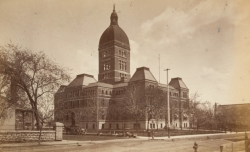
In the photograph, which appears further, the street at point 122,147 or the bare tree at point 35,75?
the bare tree at point 35,75

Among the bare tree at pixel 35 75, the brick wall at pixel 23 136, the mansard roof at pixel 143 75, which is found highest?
the mansard roof at pixel 143 75

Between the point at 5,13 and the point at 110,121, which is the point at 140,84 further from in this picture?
the point at 5,13

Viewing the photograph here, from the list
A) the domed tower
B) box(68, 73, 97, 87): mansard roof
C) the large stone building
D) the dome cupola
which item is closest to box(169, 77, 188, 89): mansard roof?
the large stone building

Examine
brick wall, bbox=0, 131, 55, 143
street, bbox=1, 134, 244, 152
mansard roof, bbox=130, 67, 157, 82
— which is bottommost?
street, bbox=1, 134, 244, 152

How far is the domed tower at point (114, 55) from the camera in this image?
197ft

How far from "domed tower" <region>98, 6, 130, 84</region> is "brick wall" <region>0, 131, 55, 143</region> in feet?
126

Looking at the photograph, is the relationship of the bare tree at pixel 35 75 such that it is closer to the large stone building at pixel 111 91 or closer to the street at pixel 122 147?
the street at pixel 122 147

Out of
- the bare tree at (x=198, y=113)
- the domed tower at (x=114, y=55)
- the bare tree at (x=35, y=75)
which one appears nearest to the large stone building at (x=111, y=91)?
the domed tower at (x=114, y=55)

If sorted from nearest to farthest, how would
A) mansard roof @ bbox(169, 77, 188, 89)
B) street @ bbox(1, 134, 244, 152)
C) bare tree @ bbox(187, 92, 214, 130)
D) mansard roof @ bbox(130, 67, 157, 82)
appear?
street @ bbox(1, 134, 244, 152), bare tree @ bbox(187, 92, 214, 130), mansard roof @ bbox(130, 67, 157, 82), mansard roof @ bbox(169, 77, 188, 89)

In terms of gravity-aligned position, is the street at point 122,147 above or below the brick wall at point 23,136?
below

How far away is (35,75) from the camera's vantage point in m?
22.8

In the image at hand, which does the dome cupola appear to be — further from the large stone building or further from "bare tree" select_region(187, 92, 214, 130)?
"bare tree" select_region(187, 92, 214, 130)

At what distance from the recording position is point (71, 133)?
33188mm

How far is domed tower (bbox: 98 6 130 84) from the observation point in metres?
60.1
